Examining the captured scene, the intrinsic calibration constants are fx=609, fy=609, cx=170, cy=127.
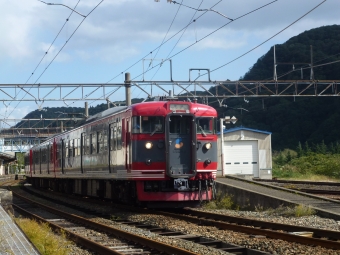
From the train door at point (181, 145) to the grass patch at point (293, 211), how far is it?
2.30m

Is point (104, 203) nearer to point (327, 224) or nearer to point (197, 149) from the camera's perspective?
point (197, 149)

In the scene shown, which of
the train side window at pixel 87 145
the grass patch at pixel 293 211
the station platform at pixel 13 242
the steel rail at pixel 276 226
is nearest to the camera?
the station platform at pixel 13 242

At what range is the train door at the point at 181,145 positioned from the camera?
1560 cm

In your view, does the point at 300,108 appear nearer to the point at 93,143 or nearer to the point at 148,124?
the point at 93,143

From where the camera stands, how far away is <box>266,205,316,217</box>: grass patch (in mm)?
14117

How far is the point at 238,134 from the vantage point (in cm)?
3650

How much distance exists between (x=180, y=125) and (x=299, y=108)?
147 feet

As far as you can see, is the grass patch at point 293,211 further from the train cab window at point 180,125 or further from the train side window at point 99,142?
the train side window at point 99,142

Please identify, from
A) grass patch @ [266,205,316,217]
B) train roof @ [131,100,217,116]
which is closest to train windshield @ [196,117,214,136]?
train roof @ [131,100,217,116]

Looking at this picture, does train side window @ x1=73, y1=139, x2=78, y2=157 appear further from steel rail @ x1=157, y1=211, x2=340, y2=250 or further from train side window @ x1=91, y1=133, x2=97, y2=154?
steel rail @ x1=157, y1=211, x2=340, y2=250

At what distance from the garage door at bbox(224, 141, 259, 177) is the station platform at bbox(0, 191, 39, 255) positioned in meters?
26.0

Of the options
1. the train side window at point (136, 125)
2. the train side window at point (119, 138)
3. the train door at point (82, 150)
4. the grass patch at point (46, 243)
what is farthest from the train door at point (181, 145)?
the train door at point (82, 150)

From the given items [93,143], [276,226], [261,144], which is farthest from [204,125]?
[261,144]

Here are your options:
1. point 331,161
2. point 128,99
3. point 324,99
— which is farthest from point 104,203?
point 324,99
